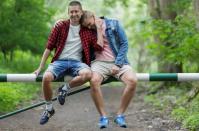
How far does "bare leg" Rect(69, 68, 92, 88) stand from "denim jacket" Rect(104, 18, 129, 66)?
1.71 feet

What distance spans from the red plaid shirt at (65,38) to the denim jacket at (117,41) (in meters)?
0.21

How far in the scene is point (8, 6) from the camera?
50.5 feet

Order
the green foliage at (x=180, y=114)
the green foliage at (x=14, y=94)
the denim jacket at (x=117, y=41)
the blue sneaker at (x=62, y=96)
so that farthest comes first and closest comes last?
the green foliage at (x=14, y=94)
the green foliage at (x=180, y=114)
the denim jacket at (x=117, y=41)
the blue sneaker at (x=62, y=96)

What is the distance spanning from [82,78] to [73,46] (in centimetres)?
63

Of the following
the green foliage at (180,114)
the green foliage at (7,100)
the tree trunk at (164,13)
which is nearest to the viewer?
the green foliage at (180,114)

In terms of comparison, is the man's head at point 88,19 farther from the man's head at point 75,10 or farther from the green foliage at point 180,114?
the green foliage at point 180,114

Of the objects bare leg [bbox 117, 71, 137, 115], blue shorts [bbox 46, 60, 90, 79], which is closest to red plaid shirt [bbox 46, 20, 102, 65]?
blue shorts [bbox 46, 60, 90, 79]

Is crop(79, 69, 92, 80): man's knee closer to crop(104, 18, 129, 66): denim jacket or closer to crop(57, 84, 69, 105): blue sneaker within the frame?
crop(57, 84, 69, 105): blue sneaker

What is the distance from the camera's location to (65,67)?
7.62m

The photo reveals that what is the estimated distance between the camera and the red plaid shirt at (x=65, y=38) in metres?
7.61

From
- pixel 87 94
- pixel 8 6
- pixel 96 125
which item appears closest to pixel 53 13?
pixel 8 6

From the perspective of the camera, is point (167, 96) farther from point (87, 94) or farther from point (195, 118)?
point (195, 118)

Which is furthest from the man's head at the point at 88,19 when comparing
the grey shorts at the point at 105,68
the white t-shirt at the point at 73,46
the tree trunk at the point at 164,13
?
the tree trunk at the point at 164,13

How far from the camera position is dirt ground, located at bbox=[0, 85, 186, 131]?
9.10m
